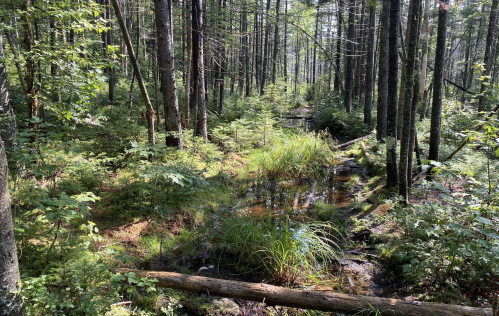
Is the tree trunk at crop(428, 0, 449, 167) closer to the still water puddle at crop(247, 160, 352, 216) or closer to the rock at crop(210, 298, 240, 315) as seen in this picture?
the still water puddle at crop(247, 160, 352, 216)

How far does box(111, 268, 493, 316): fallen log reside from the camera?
2879 millimetres

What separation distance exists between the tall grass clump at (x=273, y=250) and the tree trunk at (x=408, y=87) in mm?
2171

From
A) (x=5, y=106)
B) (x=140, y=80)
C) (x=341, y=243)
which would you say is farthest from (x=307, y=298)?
(x=5, y=106)

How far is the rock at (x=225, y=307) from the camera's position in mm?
3398

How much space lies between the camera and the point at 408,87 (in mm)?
5594

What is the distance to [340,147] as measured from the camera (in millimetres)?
12266

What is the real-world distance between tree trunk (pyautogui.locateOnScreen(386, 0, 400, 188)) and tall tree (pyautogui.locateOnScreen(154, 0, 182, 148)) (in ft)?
16.1

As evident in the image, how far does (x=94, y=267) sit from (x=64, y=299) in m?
0.37

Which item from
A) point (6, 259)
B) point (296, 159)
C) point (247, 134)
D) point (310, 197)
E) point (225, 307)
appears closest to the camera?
point (6, 259)

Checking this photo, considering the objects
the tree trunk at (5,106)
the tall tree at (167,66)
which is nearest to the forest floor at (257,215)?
the tree trunk at (5,106)

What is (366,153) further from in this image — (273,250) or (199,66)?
(273,250)

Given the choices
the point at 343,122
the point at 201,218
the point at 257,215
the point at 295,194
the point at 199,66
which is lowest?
the point at 295,194

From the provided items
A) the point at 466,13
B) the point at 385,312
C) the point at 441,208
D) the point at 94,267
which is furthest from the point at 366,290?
the point at 466,13

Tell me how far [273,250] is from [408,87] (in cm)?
420
